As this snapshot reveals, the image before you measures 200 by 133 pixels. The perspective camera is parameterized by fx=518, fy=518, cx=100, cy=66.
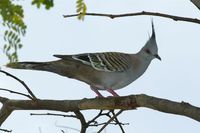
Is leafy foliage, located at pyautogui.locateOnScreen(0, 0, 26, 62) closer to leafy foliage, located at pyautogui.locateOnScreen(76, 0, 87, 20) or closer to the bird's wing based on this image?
leafy foliage, located at pyautogui.locateOnScreen(76, 0, 87, 20)

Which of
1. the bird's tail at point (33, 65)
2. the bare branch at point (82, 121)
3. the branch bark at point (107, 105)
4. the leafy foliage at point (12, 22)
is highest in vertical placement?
the leafy foliage at point (12, 22)

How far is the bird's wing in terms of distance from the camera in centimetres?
384

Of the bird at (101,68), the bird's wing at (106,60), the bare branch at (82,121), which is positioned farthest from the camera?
the bird's wing at (106,60)

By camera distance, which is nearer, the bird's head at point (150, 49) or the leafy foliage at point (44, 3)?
the leafy foliage at point (44, 3)

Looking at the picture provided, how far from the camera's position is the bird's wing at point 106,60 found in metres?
3.84

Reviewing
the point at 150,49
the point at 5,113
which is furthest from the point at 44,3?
the point at 150,49

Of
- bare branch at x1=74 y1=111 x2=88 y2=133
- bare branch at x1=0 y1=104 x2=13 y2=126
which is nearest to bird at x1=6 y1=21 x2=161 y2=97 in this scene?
bare branch at x1=0 y1=104 x2=13 y2=126

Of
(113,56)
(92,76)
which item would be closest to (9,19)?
(92,76)

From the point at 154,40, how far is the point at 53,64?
104cm

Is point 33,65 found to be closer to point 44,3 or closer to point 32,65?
point 32,65

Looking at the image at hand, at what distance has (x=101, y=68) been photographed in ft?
13.0

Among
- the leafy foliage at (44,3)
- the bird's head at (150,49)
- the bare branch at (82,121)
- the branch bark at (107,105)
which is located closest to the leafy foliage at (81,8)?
the leafy foliage at (44,3)

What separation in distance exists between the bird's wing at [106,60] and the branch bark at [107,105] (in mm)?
660

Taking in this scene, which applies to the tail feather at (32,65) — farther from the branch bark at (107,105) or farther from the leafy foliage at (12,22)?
the leafy foliage at (12,22)
